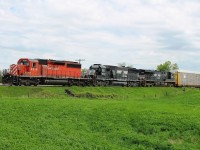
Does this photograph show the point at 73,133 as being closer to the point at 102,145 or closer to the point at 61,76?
the point at 102,145

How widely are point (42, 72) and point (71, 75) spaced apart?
5.54 meters

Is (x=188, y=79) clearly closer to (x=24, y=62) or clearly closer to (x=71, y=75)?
(x=71, y=75)

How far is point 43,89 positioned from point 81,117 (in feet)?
59.7

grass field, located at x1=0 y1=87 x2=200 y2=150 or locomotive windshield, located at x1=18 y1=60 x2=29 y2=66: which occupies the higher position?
locomotive windshield, located at x1=18 y1=60 x2=29 y2=66

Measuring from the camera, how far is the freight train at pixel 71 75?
43.8 m

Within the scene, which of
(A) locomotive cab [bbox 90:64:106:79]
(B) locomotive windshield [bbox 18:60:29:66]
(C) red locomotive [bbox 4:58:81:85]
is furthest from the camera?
(A) locomotive cab [bbox 90:64:106:79]

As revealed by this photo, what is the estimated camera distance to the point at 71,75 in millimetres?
50656

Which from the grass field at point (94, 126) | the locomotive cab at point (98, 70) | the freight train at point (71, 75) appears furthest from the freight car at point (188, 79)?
the grass field at point (94, 126)

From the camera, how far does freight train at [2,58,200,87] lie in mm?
43781

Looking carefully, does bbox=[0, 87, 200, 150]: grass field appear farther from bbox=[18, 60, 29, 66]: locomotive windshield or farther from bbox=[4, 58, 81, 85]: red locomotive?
bbox=[18, 60, 29, 66]: locomotive windshield

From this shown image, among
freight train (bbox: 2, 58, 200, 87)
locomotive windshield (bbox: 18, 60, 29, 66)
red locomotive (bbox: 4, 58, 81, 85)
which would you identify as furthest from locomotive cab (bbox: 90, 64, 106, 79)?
locomotive windshield (bbox: 18, 60, 29, 66)

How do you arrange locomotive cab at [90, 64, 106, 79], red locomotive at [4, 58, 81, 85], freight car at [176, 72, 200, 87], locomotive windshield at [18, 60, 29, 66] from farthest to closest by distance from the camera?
freight car at [176, 72, 200, 87], locomotive cab at [90, 64, 106, 79], locomotive windshield at [18, 60, 29, 66], red locomotive at [4, 58, 81, 85]

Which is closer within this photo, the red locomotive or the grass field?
the grass field

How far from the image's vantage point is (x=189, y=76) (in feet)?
276
